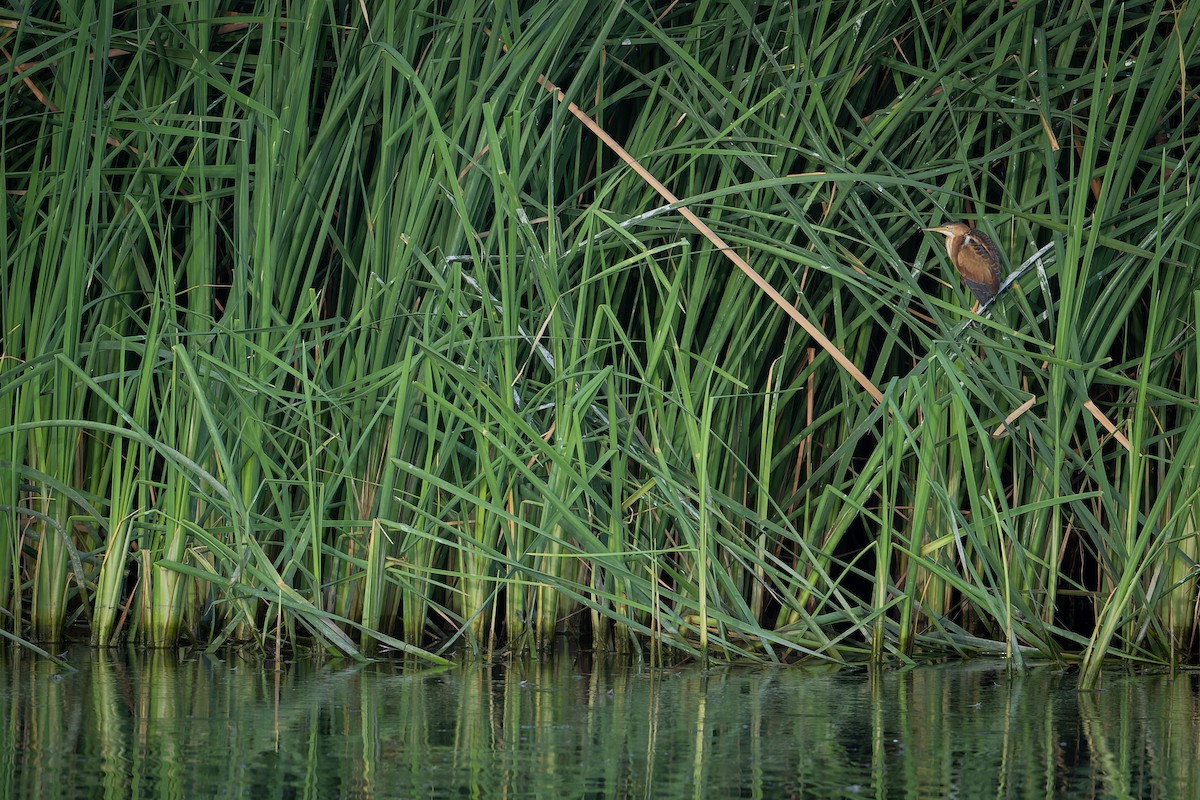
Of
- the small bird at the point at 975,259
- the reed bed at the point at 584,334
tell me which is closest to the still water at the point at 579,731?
the reed bed at the point at 584,334

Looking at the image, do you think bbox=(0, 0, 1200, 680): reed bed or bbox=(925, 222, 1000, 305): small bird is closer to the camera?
bbox=(0, 0, 1200, 680): reed bed

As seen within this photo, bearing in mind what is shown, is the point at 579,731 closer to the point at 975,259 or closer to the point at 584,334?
the point at 584,334

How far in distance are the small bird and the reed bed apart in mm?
74

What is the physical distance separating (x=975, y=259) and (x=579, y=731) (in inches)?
66.5

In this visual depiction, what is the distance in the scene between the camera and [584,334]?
161 inches

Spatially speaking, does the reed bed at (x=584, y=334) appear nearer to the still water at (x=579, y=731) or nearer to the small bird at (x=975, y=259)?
the small bird at (x=975, y=259)

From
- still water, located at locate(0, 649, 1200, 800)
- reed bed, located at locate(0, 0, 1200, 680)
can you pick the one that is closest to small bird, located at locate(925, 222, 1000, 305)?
reed bed, located at locate(0, 0, 1200, 680)

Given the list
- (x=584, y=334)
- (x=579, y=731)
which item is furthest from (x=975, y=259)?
(x=579, y=731)

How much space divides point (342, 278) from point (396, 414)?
591 mm

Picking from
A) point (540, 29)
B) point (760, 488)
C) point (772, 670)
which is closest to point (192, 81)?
point (540, 29)

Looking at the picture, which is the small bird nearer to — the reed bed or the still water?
the reed bed

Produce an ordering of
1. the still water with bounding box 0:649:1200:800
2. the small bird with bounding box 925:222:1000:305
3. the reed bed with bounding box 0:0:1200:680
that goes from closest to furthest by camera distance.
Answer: the still water with bounding box 0:649:1200:800 → the reed bed with bounding box 0:0:1200:680 → the small bird with bounding box 925:222:1000:305

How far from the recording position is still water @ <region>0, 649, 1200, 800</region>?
2.50 m

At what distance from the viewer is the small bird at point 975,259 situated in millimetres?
3779
